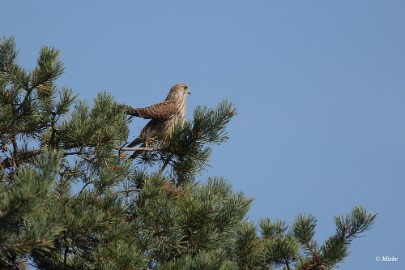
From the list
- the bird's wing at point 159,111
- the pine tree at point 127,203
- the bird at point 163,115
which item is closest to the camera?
the pine tree at point 127,203

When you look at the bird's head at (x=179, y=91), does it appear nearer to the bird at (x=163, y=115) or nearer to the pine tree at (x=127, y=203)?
the bird at (x=163, y=115)

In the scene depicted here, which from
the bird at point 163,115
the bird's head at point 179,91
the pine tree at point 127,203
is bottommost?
the pine tree at point 127,203

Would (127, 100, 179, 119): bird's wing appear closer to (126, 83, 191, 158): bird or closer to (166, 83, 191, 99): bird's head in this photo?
(126, 83, 191, 158): bird

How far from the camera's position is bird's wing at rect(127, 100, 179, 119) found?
24.6 ft

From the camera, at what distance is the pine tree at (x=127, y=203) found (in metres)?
5.34

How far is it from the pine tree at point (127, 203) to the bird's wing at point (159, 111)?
909 millimetres

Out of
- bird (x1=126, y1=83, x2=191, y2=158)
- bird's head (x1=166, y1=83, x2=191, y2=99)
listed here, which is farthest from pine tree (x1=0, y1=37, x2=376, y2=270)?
bird's head (x1=166, y1=83, x2=191, y2=99)

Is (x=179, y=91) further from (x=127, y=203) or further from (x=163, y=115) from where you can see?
(x=127, y=203)

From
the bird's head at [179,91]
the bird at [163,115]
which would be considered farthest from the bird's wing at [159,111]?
the bird's head at [179,91]

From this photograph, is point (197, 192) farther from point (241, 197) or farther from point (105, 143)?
point (105, 143)

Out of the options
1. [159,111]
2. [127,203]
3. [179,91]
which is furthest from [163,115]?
[127,203]

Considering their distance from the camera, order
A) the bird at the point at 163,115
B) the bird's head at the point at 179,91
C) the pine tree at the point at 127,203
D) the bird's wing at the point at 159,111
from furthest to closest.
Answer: the bird's head at the point at 179,91 → the bird's wing at the point at 159,111 → the bird at the point at 163,115 → the pine tree at the point at 127,203

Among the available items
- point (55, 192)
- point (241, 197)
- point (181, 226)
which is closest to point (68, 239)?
point (55, 192)

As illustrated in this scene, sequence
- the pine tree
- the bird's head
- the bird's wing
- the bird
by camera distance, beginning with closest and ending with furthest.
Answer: the pine tree < the bird < the bird's wing < the bird's head
